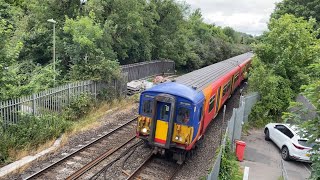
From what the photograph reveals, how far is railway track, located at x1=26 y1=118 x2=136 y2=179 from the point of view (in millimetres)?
10227

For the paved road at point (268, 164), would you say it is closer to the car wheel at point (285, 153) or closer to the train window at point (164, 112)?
the car wheel at point (285, 153)

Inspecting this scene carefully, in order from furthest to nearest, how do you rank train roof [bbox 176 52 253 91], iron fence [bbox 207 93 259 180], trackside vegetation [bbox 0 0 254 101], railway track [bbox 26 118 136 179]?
1. trackside vegetation [bbox 0 0 254 101]
2. train roof [bbox 176 52 253 91]
3. iron fence [bbox 207 93 259 180]
4. railway track [bbox 26 118 136 179]

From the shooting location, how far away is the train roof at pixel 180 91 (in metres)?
11.0

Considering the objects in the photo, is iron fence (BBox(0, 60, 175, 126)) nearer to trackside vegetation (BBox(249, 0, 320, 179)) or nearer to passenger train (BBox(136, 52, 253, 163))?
passenger train (BBox(136, 52, 253, 163))

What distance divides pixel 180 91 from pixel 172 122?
4.15ft

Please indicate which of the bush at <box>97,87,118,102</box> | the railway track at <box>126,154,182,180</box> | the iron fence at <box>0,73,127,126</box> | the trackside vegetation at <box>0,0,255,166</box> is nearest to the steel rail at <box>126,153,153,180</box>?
the railway track at <box>126,154,182,180</box>

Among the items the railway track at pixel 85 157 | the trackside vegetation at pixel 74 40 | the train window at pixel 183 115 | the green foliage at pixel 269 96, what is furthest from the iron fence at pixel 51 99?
the green foliage at pixel 269 96

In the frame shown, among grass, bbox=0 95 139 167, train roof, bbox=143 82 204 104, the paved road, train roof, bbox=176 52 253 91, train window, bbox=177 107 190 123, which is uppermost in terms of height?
train roof, bbox=176 52 253 91

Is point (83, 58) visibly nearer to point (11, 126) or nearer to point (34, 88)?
point (34, 88)

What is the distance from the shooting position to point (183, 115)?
1095 centimetres

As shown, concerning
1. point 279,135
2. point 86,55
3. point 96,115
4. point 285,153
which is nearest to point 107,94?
point 96,115

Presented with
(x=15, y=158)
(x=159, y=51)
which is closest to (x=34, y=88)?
(x=15, y=158)

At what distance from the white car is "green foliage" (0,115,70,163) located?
10891 millimetres

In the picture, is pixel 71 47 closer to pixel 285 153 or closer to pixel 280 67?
pixel 280 67
